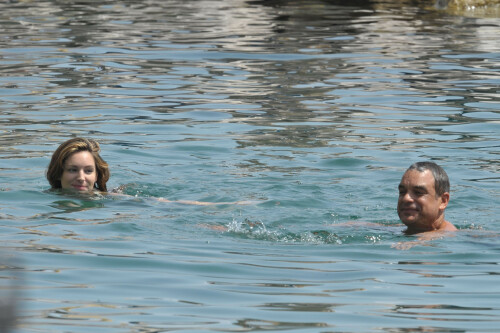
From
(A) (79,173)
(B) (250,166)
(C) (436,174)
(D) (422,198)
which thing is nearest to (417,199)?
(D) (422,198)

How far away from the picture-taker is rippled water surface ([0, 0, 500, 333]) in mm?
6074

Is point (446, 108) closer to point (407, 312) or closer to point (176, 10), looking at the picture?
point (407, 312)

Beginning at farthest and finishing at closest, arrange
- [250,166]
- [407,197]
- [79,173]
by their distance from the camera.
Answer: [250,166] < [79,173] < [407,197]

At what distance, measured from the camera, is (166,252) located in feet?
24.2

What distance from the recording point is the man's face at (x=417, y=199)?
834 centimetres

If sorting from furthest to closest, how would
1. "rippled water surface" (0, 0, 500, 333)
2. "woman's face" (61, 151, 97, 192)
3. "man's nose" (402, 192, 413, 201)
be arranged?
1. "woman's face" (61, 151, 97, 192)
2. "man's nose" (402, 192, 413, 201)
3. "rippled water surface" (0, 0, 500, 333)

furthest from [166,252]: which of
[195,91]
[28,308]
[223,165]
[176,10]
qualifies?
[176,10]

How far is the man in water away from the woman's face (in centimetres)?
310

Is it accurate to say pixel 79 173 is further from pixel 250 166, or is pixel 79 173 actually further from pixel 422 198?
pixel 422 198

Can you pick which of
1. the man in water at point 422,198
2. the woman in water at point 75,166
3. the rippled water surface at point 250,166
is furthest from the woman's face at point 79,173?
the man in water at point 422,198

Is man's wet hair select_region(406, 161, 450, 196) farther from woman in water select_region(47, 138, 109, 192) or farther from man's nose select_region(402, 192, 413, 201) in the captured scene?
woman in water select_region(47, 138, 109, 192)

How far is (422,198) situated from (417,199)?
0.04 metres

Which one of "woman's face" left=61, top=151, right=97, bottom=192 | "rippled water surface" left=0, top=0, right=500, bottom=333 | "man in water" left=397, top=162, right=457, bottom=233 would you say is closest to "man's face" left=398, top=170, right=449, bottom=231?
"man in water" left=397, top=162, right=457, bottom=233

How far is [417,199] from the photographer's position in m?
8.38
